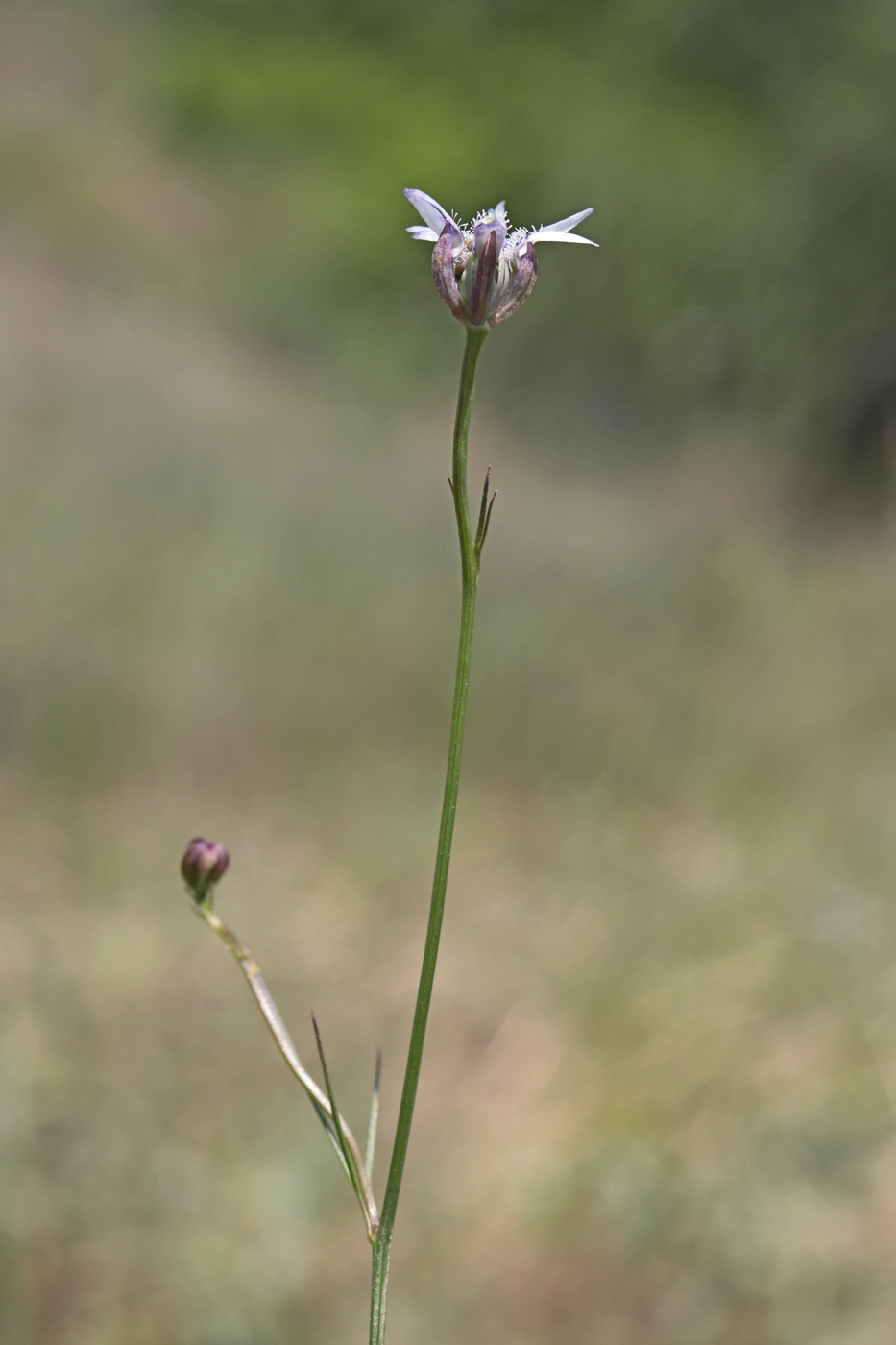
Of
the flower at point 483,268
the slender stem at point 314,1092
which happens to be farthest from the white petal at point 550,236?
the slender stem at point 314,1092

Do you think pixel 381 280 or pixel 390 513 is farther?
pixel 381 280

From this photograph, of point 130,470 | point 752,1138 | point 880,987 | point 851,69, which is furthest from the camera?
point 851,69

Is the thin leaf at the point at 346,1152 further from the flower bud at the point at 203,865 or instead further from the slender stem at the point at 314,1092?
the flower bud at the point at 203,865

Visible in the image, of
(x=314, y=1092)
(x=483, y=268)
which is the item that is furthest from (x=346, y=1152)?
(x=483, y=268)

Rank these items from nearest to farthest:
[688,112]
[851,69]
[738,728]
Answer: [738,728]
[851,69]
[688,112]

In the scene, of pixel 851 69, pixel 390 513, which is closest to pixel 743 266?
pixel 851 69

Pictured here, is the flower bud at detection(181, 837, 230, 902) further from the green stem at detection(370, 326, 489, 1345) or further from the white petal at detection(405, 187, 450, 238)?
the white petal at detection(405, 187, 450, 238)

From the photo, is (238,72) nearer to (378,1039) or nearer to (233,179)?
(233,179)
